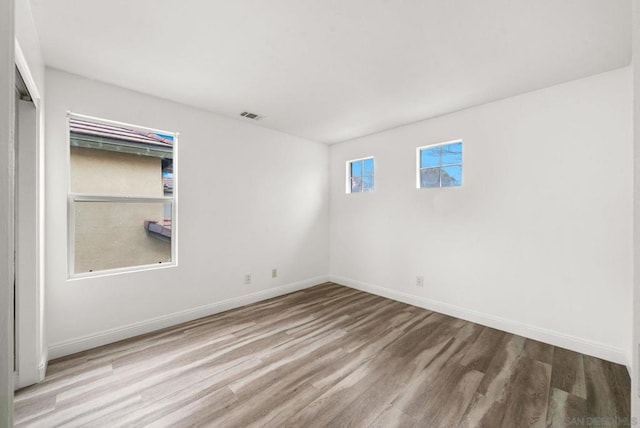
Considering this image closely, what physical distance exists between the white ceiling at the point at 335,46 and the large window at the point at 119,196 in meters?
0.52

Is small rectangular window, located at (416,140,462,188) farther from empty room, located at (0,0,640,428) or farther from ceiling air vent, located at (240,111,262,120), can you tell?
ceiling air vent, located at (240,111,262,120)

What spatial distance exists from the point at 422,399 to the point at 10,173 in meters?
2.32

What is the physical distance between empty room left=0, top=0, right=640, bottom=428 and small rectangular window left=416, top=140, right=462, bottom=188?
1.2 inches

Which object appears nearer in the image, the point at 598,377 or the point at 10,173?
the point at 10,173

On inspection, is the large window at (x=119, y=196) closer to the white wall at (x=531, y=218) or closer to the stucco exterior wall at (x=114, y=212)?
the stucco exterior wall at (x=114, y=212)

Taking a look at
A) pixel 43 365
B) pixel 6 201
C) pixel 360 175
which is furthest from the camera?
pixel 360 175

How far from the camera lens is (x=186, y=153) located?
10.2 feet

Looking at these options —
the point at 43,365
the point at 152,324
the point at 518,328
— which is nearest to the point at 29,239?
the point at 43,365

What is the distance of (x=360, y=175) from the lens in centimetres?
447

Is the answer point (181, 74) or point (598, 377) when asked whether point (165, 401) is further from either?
point (598, 377)

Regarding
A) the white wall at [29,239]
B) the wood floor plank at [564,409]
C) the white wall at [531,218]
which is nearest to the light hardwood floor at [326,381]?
the wood floor plank at [564,409]

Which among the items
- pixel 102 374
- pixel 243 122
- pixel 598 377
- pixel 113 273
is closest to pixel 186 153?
pixel 243 122

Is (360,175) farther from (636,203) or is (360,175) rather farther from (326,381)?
(636,203)

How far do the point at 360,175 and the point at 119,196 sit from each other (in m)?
3.26
